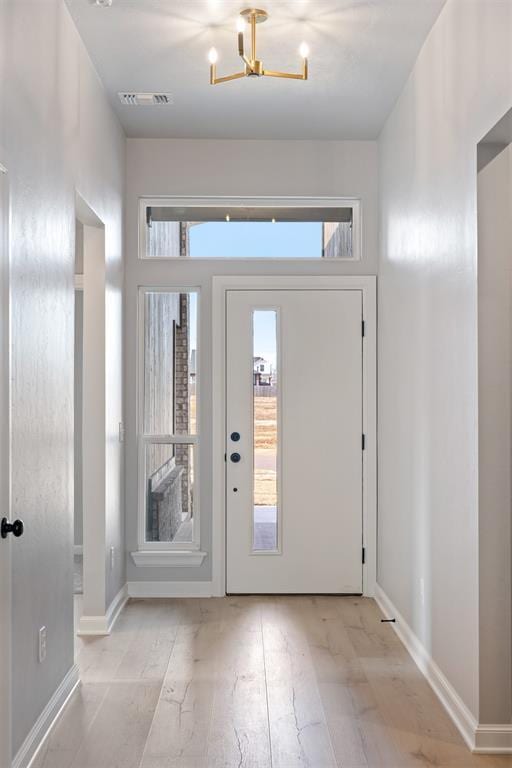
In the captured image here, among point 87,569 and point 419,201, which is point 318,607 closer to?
point 87,569

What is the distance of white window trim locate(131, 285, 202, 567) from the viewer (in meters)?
5.02

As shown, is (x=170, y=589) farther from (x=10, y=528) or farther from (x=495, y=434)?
(x=495, y=434)

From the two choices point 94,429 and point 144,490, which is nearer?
point 94,429

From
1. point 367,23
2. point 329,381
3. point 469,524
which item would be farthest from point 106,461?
point 367,23

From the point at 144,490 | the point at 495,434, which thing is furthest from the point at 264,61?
the point at 144,490

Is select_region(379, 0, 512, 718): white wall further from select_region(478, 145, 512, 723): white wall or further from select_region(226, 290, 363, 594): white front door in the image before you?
select_region(226, 290, 363, 594): white front door

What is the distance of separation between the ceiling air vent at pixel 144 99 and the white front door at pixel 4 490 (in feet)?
6.69

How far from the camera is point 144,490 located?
5039mm

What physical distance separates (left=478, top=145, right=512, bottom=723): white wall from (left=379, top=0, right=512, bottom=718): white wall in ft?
0.14

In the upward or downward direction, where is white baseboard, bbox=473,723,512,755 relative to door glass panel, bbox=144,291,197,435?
downward

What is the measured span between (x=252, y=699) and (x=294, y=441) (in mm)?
2047

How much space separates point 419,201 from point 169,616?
279 centimetres

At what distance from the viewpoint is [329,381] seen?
5.07m

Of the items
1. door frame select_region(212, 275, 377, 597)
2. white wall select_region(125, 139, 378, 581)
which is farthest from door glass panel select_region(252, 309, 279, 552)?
white wall select_region(125, 139, 378, 581)
